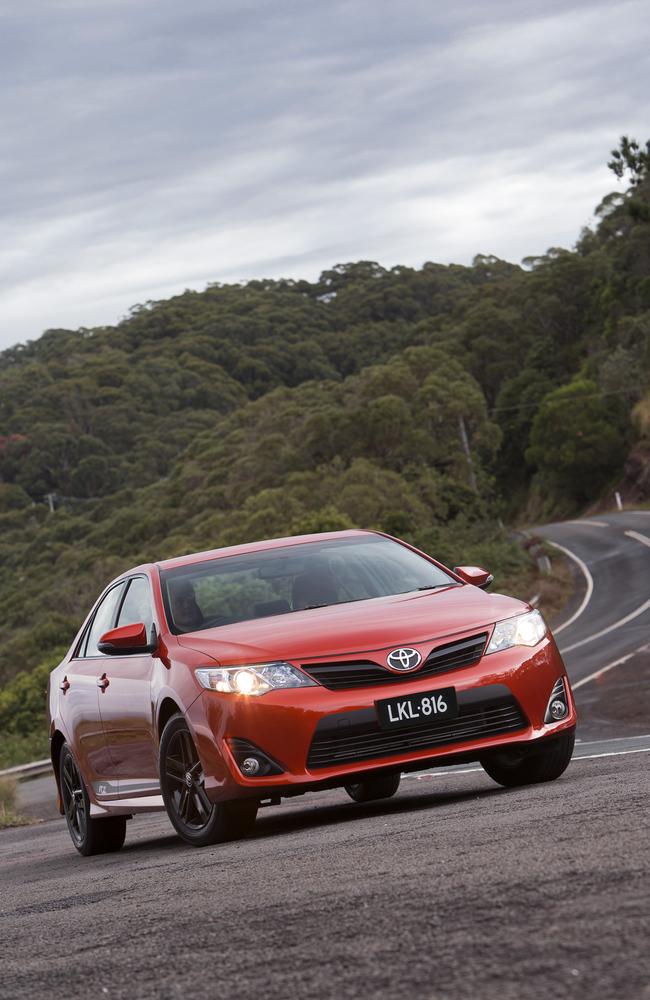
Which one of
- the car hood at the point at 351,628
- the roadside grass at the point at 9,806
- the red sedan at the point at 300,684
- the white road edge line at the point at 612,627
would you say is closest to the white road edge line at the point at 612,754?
the red sedan at the point at 300,684

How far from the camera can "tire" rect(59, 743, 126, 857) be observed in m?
9.44

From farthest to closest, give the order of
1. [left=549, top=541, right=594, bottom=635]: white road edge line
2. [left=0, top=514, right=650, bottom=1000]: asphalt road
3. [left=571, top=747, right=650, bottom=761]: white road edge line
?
[left=549, top=541, right=594, bottom=635]: white road edge line < [left=571, top=747, right=650, bottom=761]: white road edge line < [left=0, top=514, right=650, bottom=1000]: asphalt road

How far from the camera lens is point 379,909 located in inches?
181

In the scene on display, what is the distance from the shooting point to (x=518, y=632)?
26.9 feet

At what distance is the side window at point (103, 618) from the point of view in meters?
9.63

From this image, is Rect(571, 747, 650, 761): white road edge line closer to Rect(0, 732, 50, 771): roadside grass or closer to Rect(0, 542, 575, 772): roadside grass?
Rect(0, 732, 50, 771): roadside grass

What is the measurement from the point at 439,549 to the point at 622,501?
28.0m

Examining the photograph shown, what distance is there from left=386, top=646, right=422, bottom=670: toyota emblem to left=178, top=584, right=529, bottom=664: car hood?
0.05m

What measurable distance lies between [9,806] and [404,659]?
9.70 meters

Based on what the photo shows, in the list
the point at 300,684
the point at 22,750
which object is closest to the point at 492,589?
the point at 22,750

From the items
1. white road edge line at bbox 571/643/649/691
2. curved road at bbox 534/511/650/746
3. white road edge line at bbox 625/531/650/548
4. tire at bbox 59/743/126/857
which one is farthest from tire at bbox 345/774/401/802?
white road edge line at bbox 625/531/650/548

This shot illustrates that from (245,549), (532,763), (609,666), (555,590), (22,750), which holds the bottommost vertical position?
(555,590)

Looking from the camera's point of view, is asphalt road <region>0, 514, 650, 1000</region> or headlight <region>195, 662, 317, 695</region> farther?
headlight <region>195, 662, 317, 695</region>

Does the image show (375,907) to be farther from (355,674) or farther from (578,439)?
(578,439)
